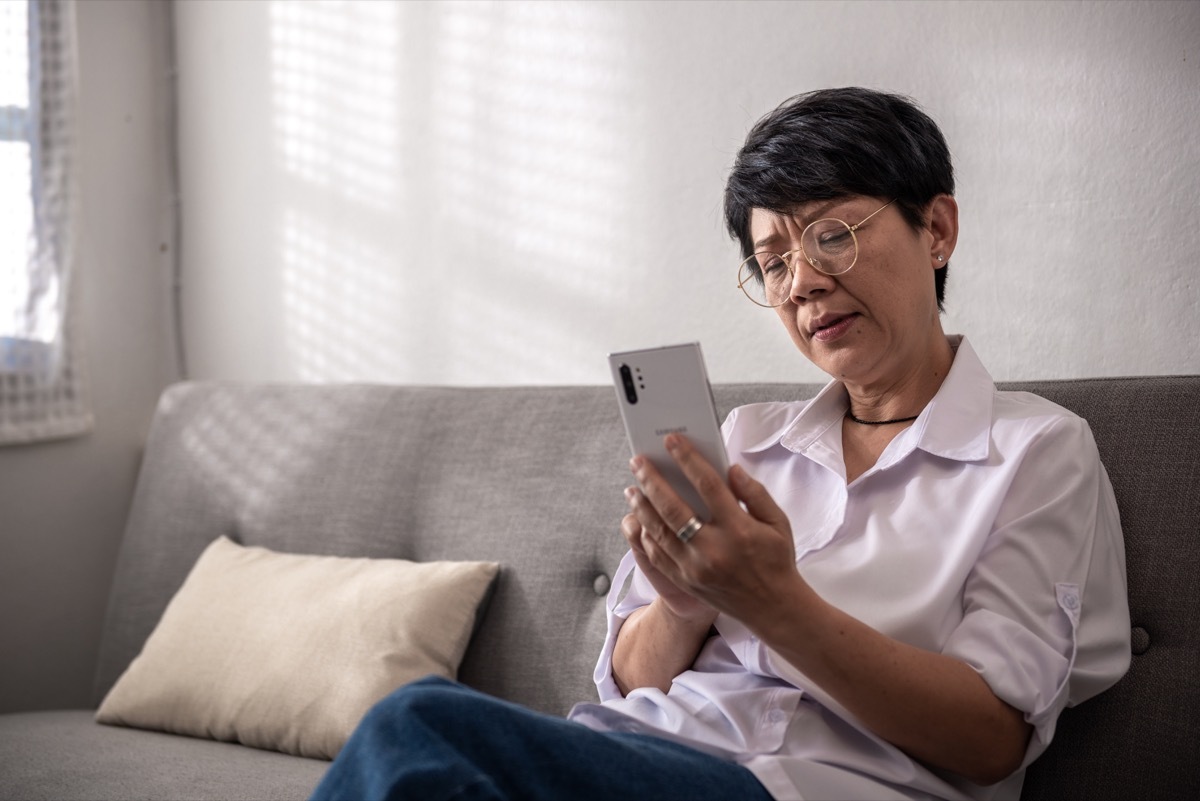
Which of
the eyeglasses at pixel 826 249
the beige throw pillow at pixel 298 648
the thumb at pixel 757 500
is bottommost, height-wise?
the beige throw pillow at pixel 298 648

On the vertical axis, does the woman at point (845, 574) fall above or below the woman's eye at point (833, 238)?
below

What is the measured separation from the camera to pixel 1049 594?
0.98 meters

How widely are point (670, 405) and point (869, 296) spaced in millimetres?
326

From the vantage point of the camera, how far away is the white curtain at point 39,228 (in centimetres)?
211

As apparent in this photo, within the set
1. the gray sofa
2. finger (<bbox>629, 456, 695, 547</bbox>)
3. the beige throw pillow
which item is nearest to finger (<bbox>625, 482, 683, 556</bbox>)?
finger (<bbox>629, 456, 695, 547</bbox>)

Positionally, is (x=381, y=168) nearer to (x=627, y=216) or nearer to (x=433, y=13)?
(x=433, y=13)

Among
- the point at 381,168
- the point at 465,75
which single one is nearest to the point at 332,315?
the point at 381,168

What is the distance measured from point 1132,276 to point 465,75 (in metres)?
1.18

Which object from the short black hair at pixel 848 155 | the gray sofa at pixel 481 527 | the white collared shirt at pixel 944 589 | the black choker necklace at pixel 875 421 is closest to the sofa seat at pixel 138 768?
the gray sofa at pixel 481 527

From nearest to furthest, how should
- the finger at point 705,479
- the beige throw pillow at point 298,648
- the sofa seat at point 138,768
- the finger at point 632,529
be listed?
1. the finger at point 705,479
2. the finger at point 632,529
3. the sofa seat at point 138,768
4. the beige throw pillow at point 298,648

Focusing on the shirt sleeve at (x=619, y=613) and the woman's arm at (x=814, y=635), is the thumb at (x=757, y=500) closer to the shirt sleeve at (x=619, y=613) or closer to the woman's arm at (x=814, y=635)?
the woman's arm at (x=814, y=635)

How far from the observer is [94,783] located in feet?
4.51

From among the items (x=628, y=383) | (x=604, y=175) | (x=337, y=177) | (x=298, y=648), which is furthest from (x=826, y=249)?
(x=337, y=177)

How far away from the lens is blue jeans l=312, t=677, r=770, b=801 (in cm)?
79
